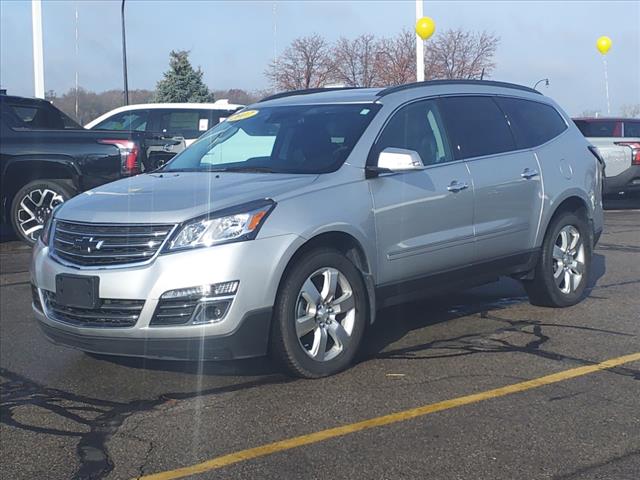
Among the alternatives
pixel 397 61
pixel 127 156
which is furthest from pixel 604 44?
pixel 127 156

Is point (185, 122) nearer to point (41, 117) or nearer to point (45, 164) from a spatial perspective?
point (41, 117)

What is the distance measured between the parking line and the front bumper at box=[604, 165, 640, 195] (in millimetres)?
11195

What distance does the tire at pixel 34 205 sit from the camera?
10.9 m

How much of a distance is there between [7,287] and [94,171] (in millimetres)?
2568

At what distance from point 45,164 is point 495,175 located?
632cm

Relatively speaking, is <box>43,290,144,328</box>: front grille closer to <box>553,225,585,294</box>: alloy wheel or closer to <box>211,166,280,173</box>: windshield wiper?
<box>211,166,280,173</box>: windshield wiper

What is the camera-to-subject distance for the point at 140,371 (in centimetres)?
582

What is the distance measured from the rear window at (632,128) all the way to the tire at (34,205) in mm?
11066

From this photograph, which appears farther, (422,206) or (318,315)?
(422,206)

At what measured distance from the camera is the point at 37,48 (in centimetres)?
2006

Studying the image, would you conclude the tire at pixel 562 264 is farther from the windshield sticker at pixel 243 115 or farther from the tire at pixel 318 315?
the windshield sticker at pixel 243 115

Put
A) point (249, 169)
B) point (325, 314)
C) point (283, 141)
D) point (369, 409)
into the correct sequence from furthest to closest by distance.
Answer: point (283, 141), point (249, 169), point (325, 314), point (369, 409)

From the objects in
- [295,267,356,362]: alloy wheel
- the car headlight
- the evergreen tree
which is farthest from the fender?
the evergreen tree

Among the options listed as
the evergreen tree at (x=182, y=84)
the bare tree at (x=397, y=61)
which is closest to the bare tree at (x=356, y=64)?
the bare tree at (x=397, y=61)
